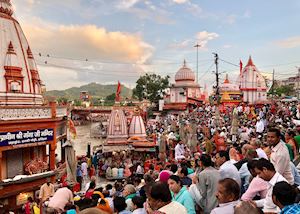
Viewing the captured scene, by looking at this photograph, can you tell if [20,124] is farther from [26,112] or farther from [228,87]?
[228,87]

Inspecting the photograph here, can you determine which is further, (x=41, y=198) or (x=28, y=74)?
(x=28, y=74)

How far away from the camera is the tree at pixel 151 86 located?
61.1m

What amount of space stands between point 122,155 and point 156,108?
36217mm

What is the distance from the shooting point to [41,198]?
9.28 metres

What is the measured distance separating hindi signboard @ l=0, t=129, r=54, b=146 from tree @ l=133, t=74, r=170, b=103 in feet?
149

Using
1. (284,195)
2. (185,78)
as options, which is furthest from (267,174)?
(185,78)

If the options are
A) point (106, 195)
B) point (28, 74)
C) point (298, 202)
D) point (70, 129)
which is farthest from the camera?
point (28, 74)

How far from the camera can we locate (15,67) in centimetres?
1877

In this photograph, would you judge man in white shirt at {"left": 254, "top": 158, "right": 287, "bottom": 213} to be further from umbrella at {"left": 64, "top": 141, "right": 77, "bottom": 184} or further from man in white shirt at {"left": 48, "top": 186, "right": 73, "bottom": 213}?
umbrella at {"left": 64, "top": 141, "right": 77, "bottom": 184}

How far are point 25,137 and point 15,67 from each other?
602cm

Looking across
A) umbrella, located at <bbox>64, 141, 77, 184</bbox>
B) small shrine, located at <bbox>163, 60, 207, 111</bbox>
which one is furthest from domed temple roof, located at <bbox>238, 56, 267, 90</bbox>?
umbrella, located at <bbox>64, 141, 77, 184</bbox>

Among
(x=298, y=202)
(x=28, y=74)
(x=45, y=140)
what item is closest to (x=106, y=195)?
(x=298, y=202)

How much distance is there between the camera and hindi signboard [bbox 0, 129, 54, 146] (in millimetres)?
13648

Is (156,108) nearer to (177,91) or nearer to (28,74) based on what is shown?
(177,91)
